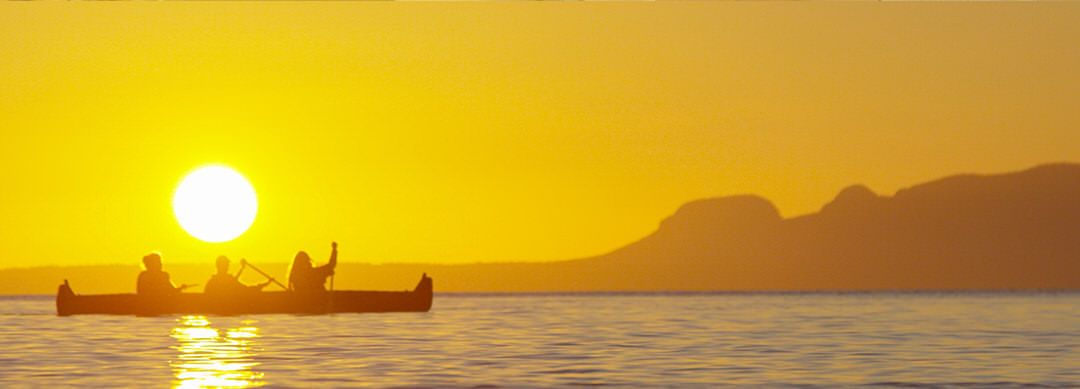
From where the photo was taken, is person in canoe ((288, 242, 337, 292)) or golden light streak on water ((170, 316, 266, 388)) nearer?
golden light streak on water ((170, 316, 266, 388))

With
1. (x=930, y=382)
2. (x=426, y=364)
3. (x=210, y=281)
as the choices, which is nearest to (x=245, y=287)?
(x=210, y=281)

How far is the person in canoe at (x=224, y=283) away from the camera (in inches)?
2274

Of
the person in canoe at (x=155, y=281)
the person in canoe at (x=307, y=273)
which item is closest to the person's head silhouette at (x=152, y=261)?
the person in canoe at (x=155, y=281)

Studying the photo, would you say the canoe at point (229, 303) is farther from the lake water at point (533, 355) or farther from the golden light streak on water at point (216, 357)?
the golden light streak on water at point (216, 357)

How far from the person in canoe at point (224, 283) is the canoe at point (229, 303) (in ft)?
0.79

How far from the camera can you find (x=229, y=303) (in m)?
58.5

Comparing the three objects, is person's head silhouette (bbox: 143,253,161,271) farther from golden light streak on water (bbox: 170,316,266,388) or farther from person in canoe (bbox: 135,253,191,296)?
golden light streak on water (bbox: 170,316,266,388)

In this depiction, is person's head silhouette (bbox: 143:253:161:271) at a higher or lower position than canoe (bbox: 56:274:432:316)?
higher

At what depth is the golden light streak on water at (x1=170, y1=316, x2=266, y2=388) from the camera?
27281mm

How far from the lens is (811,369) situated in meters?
30.6

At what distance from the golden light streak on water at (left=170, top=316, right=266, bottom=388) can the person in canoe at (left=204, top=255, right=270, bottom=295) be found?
3.66 meters

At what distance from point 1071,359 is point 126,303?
130 ft

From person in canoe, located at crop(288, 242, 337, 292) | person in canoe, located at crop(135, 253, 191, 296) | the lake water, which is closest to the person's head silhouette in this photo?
person in canoe, located at crop(135, 253, 191, 296)

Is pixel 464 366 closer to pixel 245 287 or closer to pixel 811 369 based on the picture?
pixel 811 369
